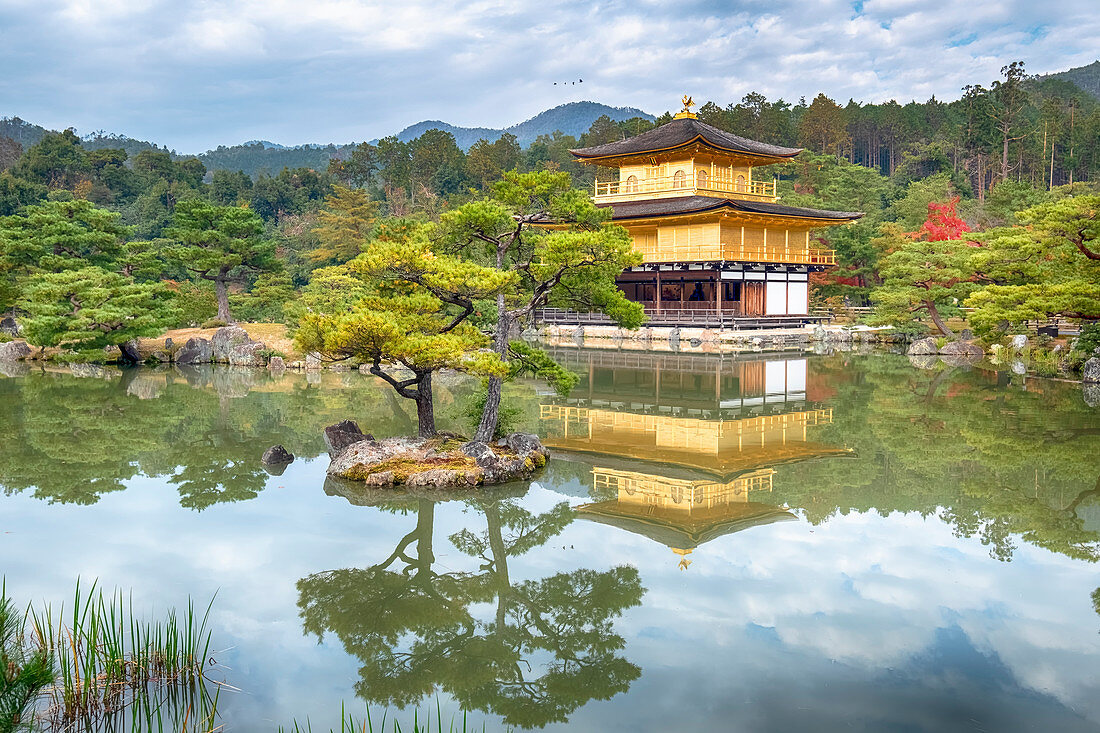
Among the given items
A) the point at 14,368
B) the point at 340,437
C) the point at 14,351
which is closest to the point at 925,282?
the point at 340,437

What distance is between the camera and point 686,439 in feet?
46.8

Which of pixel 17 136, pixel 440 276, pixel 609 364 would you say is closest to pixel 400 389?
pixel 440 276

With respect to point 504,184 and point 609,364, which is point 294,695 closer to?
point 504,184

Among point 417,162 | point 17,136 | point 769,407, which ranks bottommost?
point 769,407

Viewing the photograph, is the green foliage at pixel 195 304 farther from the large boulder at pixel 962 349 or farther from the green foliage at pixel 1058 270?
the large boulder at pixel 962 349

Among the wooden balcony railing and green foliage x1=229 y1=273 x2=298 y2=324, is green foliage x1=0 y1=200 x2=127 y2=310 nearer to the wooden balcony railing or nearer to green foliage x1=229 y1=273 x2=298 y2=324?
green foliage x1=229 y1=273 x2=298 y2=324

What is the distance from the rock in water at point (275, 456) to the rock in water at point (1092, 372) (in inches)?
704

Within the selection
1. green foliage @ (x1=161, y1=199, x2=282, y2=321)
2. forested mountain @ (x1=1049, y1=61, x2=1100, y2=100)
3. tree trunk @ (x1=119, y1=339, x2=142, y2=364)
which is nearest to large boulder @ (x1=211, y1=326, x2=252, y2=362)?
tree trunk @ (x1=119, y1=339, x2=142, y2=364)

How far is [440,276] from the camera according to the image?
1071 centimetres

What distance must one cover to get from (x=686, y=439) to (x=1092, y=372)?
11949 mm

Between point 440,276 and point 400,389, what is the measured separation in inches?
75.4

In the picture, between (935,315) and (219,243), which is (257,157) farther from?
(935,315)

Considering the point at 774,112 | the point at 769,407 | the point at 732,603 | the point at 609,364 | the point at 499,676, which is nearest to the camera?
the point at 499,676

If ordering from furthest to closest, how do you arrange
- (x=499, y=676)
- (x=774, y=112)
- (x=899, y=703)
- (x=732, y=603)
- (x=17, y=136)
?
(x=17, y=136), (x=774, y=112), (x=732, y=603), (x=499, y=676), (x=899, y=703)
